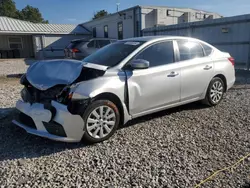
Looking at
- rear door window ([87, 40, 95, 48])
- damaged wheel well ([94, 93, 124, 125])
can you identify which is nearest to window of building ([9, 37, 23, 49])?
rear door window ([87, 40, 95, 48])

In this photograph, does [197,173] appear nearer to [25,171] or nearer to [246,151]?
[246,151]

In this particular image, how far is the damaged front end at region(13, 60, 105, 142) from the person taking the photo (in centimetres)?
322

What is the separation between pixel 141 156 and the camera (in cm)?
312

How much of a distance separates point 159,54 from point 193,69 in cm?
85

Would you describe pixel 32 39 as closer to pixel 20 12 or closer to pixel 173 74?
pixel 173 74

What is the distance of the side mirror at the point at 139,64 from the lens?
371cm

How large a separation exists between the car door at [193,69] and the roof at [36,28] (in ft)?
71.0

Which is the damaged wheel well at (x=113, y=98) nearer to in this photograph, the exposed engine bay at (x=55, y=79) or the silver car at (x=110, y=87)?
the silver car at (x=110, y=87)

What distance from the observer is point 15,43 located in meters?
23.8

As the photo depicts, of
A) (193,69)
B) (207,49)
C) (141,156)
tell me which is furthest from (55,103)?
(207,49)

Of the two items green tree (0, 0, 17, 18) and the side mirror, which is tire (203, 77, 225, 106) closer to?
the side mirror

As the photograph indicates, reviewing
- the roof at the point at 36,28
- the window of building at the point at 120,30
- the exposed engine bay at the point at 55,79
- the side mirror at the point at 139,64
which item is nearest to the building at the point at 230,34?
the window of building at the point at 120,30

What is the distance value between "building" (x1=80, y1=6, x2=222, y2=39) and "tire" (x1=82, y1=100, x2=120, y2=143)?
1442cm

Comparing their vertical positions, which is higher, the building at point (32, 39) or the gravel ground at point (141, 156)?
the building at point (32, 39)
